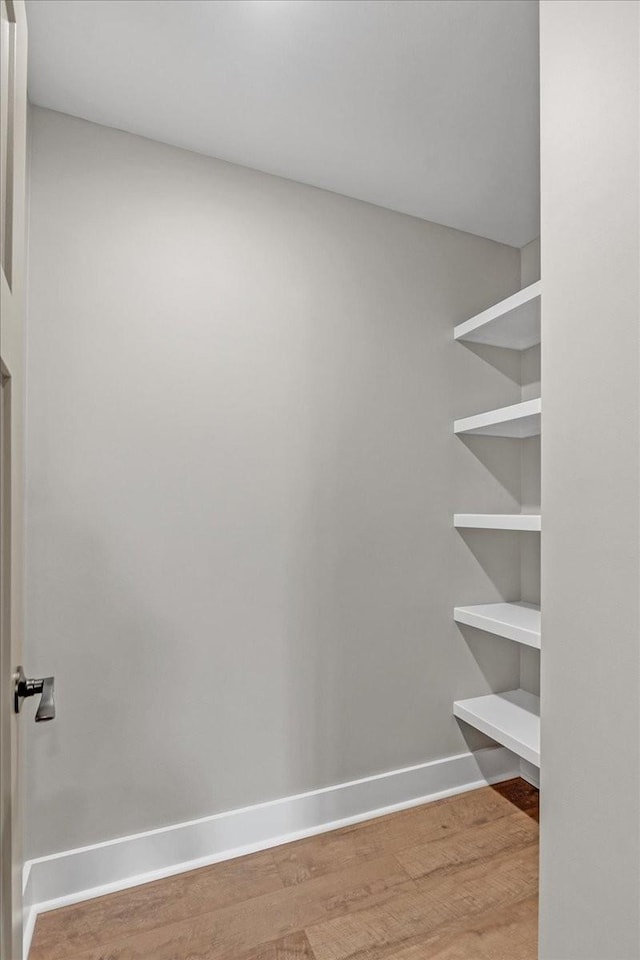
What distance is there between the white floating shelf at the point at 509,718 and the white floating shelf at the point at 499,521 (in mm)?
722

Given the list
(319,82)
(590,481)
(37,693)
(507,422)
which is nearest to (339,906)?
(37,693)

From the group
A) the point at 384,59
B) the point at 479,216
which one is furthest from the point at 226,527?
the point at 479,216

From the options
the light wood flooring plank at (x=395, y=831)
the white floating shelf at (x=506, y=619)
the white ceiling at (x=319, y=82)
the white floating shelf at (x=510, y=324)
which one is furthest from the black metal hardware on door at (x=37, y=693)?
the white floating shelf at (x=510, y=324)

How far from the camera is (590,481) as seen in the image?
0.79m

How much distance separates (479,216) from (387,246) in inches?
15.9

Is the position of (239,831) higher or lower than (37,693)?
lower

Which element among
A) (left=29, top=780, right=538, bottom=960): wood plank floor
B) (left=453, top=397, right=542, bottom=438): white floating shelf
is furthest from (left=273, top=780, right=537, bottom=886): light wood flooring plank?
(left=453, top=397, right=542, bottom=438): white floating shelf

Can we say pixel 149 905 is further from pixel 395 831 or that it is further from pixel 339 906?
pixel 395 831

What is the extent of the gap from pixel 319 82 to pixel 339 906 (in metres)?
2.35

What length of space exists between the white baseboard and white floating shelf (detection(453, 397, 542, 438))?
1346 mm

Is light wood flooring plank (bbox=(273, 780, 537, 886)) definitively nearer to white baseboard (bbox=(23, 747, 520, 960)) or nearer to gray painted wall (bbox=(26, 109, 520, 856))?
white baseboard (bbox=(23, 747, 520, 960))

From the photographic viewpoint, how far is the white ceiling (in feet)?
4.22

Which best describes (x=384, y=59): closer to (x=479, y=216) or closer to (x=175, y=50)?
(x=175, y=50)

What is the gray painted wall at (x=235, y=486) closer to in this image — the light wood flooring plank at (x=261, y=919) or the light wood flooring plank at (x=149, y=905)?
the light wood flooring plank at (x=149, y=905)
